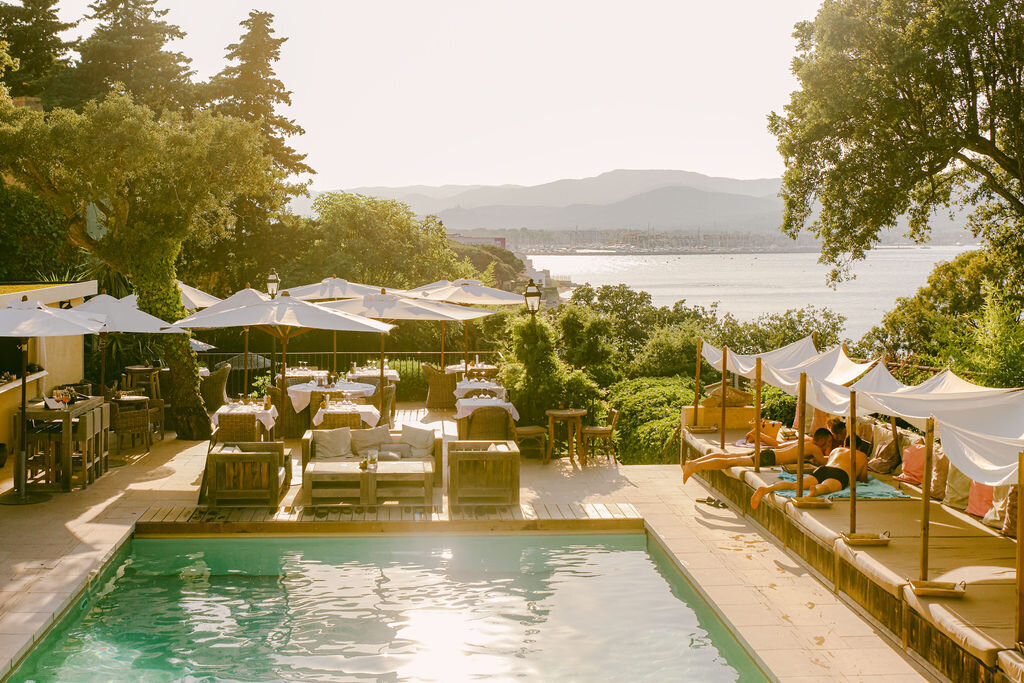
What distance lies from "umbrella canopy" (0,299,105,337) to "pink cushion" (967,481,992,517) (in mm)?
9666

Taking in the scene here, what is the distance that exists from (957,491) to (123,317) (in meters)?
11.3

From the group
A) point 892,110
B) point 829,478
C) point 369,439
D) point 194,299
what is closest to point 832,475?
point 829,478

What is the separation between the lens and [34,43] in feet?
110

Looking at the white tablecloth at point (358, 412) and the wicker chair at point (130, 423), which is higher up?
the white tablecloth at point (358, 412)

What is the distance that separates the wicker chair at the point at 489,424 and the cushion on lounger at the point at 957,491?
221 inches

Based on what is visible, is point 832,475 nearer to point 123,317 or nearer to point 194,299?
point 123,317

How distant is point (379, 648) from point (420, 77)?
22960 millimetres

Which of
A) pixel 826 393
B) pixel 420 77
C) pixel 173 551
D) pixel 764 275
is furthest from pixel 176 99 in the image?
pixel 764 275

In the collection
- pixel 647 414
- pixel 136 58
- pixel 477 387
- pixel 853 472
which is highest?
pixel 136 58

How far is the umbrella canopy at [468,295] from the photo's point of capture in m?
16.5

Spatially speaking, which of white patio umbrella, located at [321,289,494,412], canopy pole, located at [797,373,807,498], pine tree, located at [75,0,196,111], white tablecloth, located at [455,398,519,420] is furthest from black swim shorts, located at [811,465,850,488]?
pine tree, located at [75,0,196,111]

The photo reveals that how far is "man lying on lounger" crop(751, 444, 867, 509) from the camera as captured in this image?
9219 millimetres

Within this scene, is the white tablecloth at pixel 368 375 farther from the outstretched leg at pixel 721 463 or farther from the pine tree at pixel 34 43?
the pine tree at pixel 34 43

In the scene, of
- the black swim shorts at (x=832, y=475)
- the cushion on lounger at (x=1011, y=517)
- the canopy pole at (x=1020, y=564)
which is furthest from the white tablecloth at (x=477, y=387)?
the canopy pole at (x=1020, y=564)
